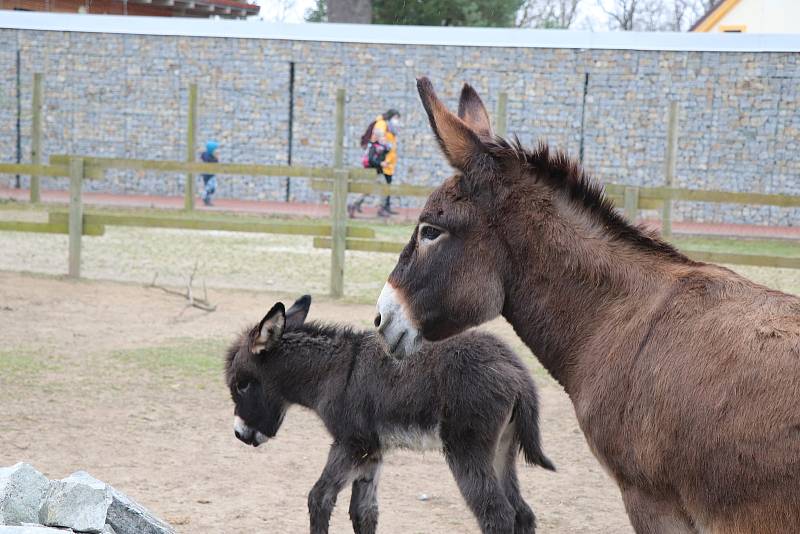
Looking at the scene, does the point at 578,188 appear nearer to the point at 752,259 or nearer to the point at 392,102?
the point at 752,259

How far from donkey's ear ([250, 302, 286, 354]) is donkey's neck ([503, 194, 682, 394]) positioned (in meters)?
2.62

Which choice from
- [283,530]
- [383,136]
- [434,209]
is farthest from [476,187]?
[383,136]

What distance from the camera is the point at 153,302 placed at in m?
11.7

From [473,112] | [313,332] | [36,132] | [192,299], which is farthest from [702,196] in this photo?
[36,132]

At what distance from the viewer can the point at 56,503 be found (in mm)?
4047

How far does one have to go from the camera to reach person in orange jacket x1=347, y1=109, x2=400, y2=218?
67.8 ft

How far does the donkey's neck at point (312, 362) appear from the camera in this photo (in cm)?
564

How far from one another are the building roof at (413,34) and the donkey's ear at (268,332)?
58.2ft

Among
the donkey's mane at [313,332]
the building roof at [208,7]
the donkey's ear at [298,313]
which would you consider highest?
the building roof at [208,7]

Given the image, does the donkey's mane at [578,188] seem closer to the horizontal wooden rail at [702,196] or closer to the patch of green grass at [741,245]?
the horizontal wooden rail at [702,196]

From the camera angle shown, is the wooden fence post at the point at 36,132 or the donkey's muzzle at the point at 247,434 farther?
the wooden fence post at the point at 36,132

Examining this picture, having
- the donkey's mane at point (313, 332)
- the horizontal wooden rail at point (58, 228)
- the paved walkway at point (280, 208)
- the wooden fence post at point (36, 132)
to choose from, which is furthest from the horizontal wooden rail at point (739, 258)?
the wooden fence post at point (36, 132)

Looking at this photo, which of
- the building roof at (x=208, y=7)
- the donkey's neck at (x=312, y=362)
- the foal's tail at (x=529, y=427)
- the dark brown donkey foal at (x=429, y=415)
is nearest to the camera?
the dark brown donkey foal at (x=429, y=415)

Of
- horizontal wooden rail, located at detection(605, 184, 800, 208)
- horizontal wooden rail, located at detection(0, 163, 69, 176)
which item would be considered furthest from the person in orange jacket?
horizontal wooden rail, located at detection(605, 184, 800, 208)
